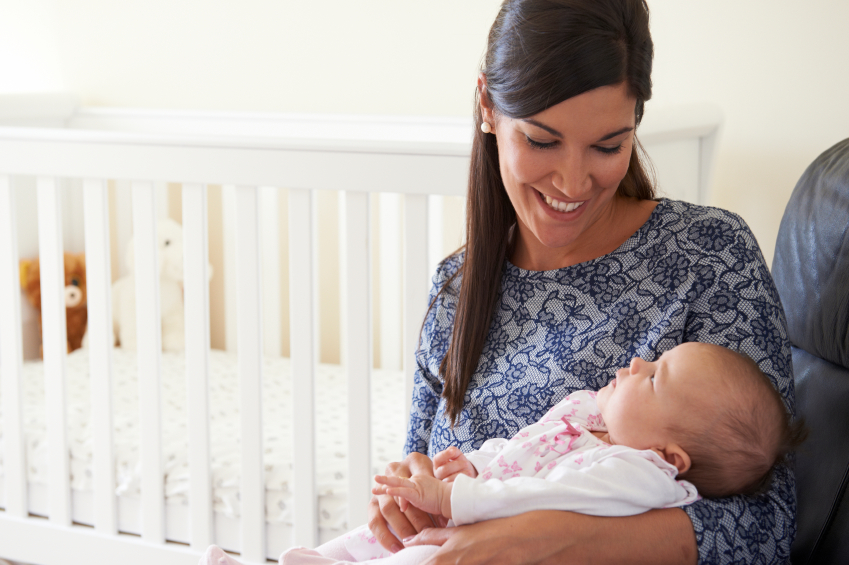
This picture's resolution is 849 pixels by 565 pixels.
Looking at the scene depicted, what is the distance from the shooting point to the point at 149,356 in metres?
1.71

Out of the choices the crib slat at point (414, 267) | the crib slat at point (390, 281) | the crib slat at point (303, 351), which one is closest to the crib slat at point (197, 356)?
the crib slat at point (303, 351)

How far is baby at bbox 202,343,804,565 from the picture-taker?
0.86 meters

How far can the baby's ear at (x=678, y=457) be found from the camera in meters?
0.88

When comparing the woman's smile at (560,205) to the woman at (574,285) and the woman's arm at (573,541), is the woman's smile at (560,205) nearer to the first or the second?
the woman at (574,285)

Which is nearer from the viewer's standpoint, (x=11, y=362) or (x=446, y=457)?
(x=446, y=457)

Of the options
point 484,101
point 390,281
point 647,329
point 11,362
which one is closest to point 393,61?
point 390,281

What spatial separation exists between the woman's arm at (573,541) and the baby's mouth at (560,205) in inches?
15.1

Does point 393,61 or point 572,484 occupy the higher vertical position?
point 393,61

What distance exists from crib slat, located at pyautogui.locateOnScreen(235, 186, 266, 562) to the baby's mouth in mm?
724

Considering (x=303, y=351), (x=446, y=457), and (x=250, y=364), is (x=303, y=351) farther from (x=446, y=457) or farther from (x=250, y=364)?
(x=446, y=457)

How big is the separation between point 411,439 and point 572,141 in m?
0.52

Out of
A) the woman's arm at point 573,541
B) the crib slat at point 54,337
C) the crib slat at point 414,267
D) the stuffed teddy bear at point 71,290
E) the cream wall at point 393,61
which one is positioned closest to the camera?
the woman's arm at point 573,541

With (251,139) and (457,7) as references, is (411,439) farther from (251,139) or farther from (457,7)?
(457,7)

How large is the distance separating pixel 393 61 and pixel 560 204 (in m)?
1.59
